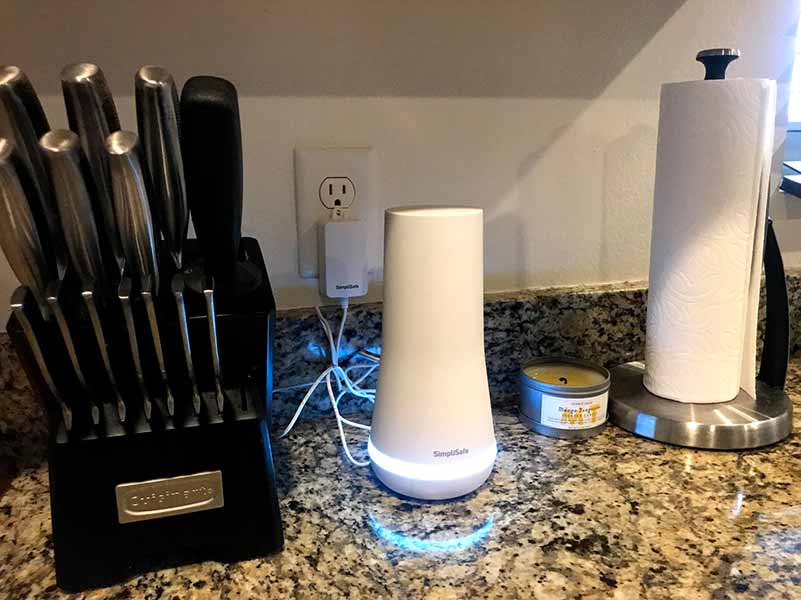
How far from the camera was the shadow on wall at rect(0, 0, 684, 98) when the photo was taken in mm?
618

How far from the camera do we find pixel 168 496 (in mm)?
487

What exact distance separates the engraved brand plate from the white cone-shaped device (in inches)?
6.2

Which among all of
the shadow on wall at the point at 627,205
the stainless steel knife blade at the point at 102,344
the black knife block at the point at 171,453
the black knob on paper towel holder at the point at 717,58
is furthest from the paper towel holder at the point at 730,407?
the stainless steel knife blade at the point at 102,344

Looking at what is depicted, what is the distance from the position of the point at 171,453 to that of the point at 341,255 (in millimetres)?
297

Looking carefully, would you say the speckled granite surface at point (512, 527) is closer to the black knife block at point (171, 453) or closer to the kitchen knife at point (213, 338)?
the black knife block at point (171, 453)

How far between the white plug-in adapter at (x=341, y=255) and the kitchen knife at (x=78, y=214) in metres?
0.30

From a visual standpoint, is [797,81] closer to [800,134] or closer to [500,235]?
[800,134]

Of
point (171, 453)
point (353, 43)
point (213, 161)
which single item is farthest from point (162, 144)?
point (353, 43)

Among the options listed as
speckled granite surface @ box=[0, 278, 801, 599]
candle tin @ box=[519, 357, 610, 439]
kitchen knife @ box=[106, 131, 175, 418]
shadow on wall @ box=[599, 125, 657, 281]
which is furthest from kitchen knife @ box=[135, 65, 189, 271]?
shadow on wall @ box=[599, 125, 657, 281]

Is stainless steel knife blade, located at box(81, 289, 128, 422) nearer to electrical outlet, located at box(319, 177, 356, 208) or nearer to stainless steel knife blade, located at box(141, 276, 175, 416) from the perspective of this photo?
stainless steel knife blade, located at box(141, 276, 175, 416)

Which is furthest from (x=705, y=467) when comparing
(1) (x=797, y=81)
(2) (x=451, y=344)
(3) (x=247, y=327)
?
(1) (x=797, y=81)

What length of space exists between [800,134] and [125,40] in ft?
2.80

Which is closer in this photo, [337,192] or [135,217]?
[135,217]

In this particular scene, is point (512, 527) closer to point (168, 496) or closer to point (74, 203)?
point (168, 496)
